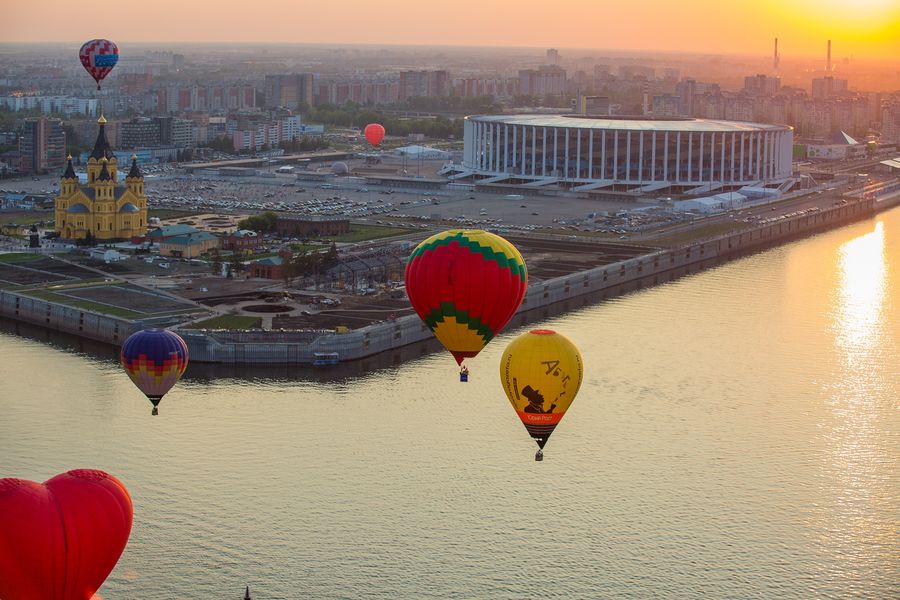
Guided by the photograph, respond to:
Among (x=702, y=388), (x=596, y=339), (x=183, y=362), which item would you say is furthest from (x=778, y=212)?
(x=183, y=362)

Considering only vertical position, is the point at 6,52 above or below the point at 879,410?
above

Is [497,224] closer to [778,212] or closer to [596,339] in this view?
[778,212]

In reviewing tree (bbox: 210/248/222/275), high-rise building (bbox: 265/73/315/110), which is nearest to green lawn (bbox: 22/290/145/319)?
tree (bbox: 210/248/222/275)

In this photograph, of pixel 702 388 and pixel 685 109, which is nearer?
pixel 702 388

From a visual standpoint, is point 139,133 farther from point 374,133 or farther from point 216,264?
point 216,264

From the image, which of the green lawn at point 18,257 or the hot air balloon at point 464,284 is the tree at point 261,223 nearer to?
the green lawn at point 18,257

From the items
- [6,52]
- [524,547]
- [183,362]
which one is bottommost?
[524,547]

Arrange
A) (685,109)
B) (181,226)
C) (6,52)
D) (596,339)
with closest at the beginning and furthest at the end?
(596,339) → (181,226) → (685,109) → (6,52)
